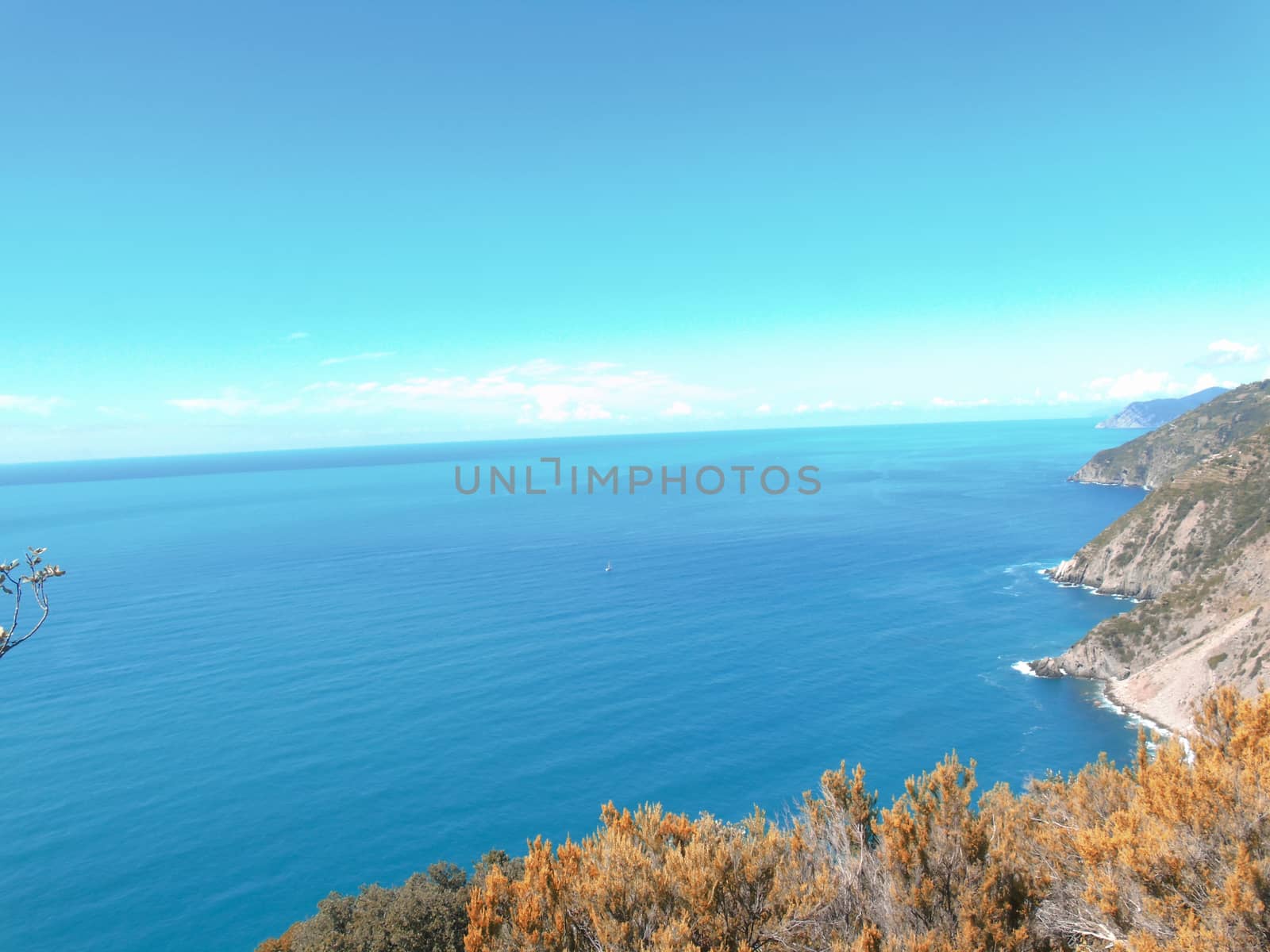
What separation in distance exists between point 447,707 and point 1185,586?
82990mm

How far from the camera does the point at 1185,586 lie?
8050 centimetres

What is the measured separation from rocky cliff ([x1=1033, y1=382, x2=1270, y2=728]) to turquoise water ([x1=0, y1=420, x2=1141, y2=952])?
5.29 m

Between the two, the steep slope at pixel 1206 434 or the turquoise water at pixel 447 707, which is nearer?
the turquoise water at pixel 447 707

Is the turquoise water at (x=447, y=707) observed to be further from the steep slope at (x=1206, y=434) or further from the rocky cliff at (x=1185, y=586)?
the steep slope at (x=1206, y=434)

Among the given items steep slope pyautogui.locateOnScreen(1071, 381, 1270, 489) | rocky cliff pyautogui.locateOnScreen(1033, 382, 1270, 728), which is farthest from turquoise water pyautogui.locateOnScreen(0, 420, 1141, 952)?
steep slope pyautogui.locateOnScreen(1071, 381, 1270, 489)

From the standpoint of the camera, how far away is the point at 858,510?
568ft

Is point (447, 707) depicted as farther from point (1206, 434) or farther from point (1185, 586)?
point (1206, 434)

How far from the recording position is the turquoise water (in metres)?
44.3

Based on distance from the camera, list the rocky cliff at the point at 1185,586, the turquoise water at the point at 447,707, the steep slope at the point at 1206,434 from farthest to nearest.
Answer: the steep slope at the point at 1206,434, the rocky cliff at the point at 1185,586, the turquoise water at the point at 447,707

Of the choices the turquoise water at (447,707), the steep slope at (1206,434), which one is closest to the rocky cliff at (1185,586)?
the turquoise water at (447,707)

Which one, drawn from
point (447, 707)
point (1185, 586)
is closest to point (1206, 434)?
point (1185, 586)

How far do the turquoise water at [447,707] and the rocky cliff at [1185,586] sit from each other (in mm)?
5295

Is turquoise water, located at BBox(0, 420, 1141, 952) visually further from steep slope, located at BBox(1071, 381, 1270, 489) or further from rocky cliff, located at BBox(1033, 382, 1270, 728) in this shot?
steep slope, located at BBox(1071, 381, 1270, 489)

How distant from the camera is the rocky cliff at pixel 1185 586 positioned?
63719 millimetres
